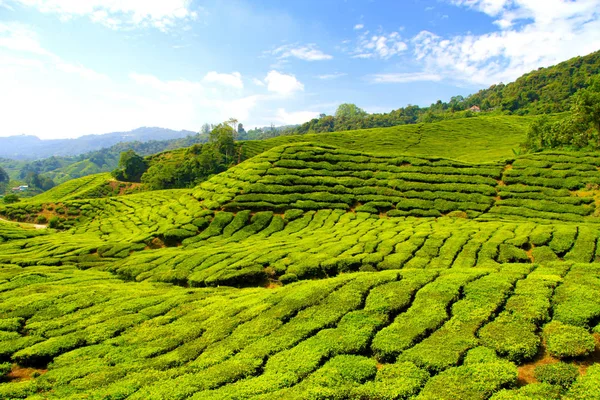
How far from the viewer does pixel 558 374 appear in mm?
8477

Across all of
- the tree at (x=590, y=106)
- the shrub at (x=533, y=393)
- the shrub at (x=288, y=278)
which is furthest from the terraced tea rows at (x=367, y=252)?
the tree at (x=590, y=106)

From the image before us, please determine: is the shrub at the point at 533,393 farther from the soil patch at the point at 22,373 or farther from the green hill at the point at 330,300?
the soil patch at the point at 22,373

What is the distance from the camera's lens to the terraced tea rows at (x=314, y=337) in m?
9.16

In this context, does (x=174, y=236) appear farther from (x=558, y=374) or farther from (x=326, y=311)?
(x=558, y=374)

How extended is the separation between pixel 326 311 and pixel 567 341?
7919 millimetres

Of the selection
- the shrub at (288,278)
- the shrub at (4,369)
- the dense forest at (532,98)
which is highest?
the dense forest at (532,98)

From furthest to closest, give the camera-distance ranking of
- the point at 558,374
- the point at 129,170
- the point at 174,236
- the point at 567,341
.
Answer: the point at 129,170, the point at 174,236, the point at 567,341, the point at 558,374

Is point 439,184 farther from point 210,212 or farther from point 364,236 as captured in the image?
point 210,212

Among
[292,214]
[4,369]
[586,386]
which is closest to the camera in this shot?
[586,386]

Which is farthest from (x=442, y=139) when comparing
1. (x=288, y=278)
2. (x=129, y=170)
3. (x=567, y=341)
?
(x=129, y=170)

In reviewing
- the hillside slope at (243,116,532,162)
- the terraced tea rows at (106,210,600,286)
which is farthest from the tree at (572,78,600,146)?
the terraced tea rows at (106,210,600,286)

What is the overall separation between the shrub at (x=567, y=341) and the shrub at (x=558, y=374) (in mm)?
506

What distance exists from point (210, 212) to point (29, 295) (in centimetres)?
2195

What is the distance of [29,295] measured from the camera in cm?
1772
